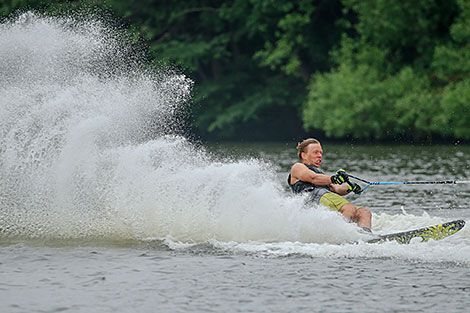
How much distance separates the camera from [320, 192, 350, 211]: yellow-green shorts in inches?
436

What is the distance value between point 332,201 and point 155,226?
2536mm

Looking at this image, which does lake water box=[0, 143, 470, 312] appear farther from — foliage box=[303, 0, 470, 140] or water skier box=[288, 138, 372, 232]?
foliage box=[303, 0, 470, 140]

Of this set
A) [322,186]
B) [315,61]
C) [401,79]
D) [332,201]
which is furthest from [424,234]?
[315,61]

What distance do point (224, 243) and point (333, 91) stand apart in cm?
2899

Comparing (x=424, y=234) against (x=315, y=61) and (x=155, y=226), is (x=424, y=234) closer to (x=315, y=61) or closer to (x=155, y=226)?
(x=155, y=226)

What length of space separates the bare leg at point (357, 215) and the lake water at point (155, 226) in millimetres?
216

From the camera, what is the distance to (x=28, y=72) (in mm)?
15484

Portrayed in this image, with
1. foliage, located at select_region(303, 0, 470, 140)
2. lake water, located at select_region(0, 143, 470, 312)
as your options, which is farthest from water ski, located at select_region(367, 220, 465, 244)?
foliage, located at select_region(303, 0, 470, 140)

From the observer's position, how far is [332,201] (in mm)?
→ 11117

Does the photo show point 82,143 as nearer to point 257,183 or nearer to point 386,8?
point 257,183

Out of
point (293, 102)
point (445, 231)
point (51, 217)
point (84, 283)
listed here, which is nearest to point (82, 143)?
point (51, 217)

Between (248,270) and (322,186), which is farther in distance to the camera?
(322,186)

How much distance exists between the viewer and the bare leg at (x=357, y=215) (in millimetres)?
10898

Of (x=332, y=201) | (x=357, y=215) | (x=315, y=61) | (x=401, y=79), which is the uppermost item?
(x=315, y=61)
